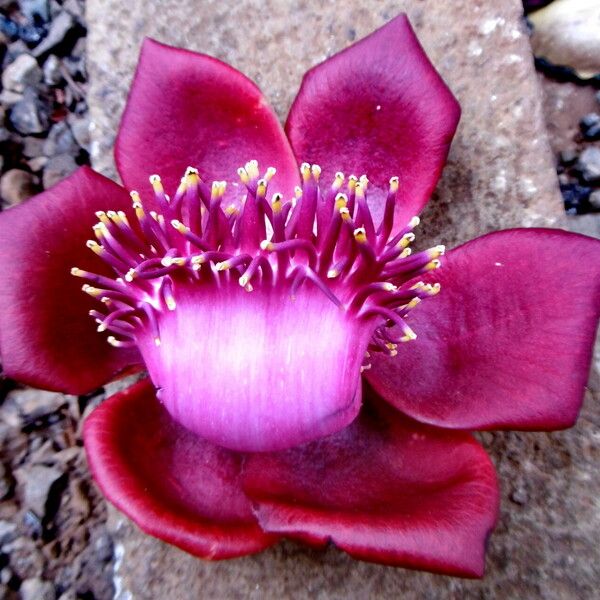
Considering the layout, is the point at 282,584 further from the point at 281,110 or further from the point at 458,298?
the point at 281,110

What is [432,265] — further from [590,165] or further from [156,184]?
[590,165]

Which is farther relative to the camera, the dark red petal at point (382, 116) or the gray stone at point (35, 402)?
the gray stone at point (35, 402)

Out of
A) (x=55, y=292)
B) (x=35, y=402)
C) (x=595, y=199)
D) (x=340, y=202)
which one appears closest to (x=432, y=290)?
(x=340, y=202)

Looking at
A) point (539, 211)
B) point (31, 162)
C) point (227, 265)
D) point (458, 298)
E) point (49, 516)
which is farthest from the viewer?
point (31, 162)

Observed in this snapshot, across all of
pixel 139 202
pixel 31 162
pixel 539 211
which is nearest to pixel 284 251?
pixel 139 202

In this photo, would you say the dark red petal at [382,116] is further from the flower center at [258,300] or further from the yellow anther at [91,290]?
the yellow anther at [91,290]

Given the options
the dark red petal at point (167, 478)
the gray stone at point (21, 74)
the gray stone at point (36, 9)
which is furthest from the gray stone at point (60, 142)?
the dark red petal at point (167, 478)

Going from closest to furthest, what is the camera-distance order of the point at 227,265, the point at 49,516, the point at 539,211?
the point at 227,265, the point at 539,211, the point at 49,516

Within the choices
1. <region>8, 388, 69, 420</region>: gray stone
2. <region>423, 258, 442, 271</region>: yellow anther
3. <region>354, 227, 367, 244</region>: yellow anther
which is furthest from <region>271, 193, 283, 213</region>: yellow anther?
<region>8, 388, 69, 420</region>: gray stone
